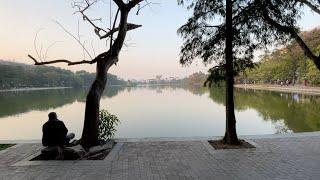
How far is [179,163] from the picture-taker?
24.5 feet

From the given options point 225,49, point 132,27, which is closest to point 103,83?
point 132,27

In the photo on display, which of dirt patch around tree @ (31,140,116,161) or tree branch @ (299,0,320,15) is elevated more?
tree branch @ (299,0,320,15)

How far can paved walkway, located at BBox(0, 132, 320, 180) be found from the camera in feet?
21.6

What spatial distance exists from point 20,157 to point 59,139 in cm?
117

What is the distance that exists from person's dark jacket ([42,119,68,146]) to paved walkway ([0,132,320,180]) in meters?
0.51

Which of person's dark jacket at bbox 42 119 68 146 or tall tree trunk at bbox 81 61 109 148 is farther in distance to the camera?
tall tree trunk at bbox 81 61 109 148

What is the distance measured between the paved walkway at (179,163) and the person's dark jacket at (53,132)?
0.51 meters

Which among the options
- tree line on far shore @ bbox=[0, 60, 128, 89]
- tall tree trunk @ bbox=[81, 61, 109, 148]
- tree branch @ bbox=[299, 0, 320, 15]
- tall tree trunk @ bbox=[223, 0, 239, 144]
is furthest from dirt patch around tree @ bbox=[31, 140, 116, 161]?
tree line on far shore @ bbox=[0, 60, 128, 89]

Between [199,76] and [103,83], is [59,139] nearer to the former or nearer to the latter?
[103,83]

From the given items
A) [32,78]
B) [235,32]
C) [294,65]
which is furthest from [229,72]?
[32,78]

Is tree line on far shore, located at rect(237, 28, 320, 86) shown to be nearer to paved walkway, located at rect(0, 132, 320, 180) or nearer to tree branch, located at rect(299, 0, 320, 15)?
tree branch, located at rect(299, 0, 320, 15)

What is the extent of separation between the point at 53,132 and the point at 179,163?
285 centimetres

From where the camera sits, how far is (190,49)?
10586 mm

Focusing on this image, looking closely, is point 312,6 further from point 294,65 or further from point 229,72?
point 294,65
